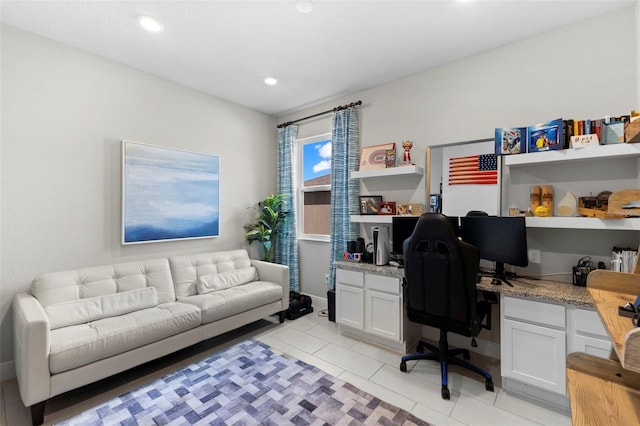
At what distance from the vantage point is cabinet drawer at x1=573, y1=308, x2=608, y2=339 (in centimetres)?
184

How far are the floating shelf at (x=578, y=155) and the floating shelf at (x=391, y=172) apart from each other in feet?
2.65

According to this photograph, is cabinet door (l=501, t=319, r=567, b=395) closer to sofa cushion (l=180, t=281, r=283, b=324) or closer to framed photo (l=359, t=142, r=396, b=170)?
framed photo (l=359, t=142, r=396, b=170)

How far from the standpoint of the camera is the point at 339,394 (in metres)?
2.18

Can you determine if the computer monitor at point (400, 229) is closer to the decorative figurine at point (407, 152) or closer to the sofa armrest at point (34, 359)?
the decorative figurine at point (407, 152)

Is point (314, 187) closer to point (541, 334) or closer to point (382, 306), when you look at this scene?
point (382, 306)

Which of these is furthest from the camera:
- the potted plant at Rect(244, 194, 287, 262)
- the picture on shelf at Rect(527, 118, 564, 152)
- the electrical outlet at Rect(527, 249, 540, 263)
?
the potted plant at Rect(244, 194, 287, 262)

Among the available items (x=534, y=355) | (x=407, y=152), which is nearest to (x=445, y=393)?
(x=534, y=355)

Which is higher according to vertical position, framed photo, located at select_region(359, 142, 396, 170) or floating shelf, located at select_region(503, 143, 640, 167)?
framed photo, located at select_region(359, 142, 396, 170)

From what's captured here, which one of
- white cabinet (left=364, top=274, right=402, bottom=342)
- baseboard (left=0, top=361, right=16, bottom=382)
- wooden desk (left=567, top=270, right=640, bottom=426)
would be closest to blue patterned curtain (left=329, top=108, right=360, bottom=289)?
white cabinet (left=364, top=274, right=402, bottom=342)

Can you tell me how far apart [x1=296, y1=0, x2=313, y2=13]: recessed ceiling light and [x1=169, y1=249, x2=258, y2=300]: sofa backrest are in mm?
2739

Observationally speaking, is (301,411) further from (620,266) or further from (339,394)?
(620,266)

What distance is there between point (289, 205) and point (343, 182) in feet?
3.43

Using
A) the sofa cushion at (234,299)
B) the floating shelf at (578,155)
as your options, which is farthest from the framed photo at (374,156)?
the sofa cushion at (234,299)

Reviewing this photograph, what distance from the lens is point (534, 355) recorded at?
2.05 meters
